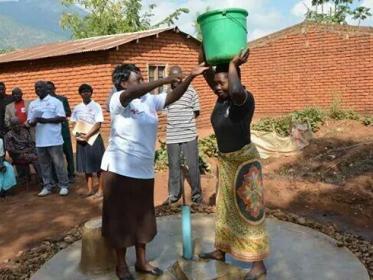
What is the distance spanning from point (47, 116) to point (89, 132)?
65cm

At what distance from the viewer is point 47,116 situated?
5.97m

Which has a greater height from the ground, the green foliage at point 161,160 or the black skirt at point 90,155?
the black skirt at point 90,155

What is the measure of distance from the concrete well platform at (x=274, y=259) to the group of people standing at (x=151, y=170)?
263mm

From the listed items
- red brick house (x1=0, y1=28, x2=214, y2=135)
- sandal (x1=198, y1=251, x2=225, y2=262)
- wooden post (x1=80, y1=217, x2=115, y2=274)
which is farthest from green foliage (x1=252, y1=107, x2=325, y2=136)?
wooden post (x1=80, y1=217, x2=115, y2=274)

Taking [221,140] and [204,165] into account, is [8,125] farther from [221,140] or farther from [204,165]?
[221,140]

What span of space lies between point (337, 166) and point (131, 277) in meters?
5.76

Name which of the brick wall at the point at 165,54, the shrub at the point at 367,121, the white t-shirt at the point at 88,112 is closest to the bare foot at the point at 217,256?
the white t-shirt at the point at 88,112

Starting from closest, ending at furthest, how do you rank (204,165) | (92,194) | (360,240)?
(360,240) < (92,194) < (204,165)

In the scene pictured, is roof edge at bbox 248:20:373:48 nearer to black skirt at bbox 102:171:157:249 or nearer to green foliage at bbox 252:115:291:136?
green foliage at bbox 252:115:291:136

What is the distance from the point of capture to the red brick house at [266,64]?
1266 centimetres

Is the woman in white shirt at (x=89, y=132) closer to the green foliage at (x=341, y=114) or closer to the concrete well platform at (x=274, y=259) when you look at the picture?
the concrete well platform at (x=274, y=259)

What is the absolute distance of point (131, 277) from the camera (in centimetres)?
332

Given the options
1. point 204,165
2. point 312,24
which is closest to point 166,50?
point 312,24

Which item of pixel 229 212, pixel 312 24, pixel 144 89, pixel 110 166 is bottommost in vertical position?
pixel 229 212
